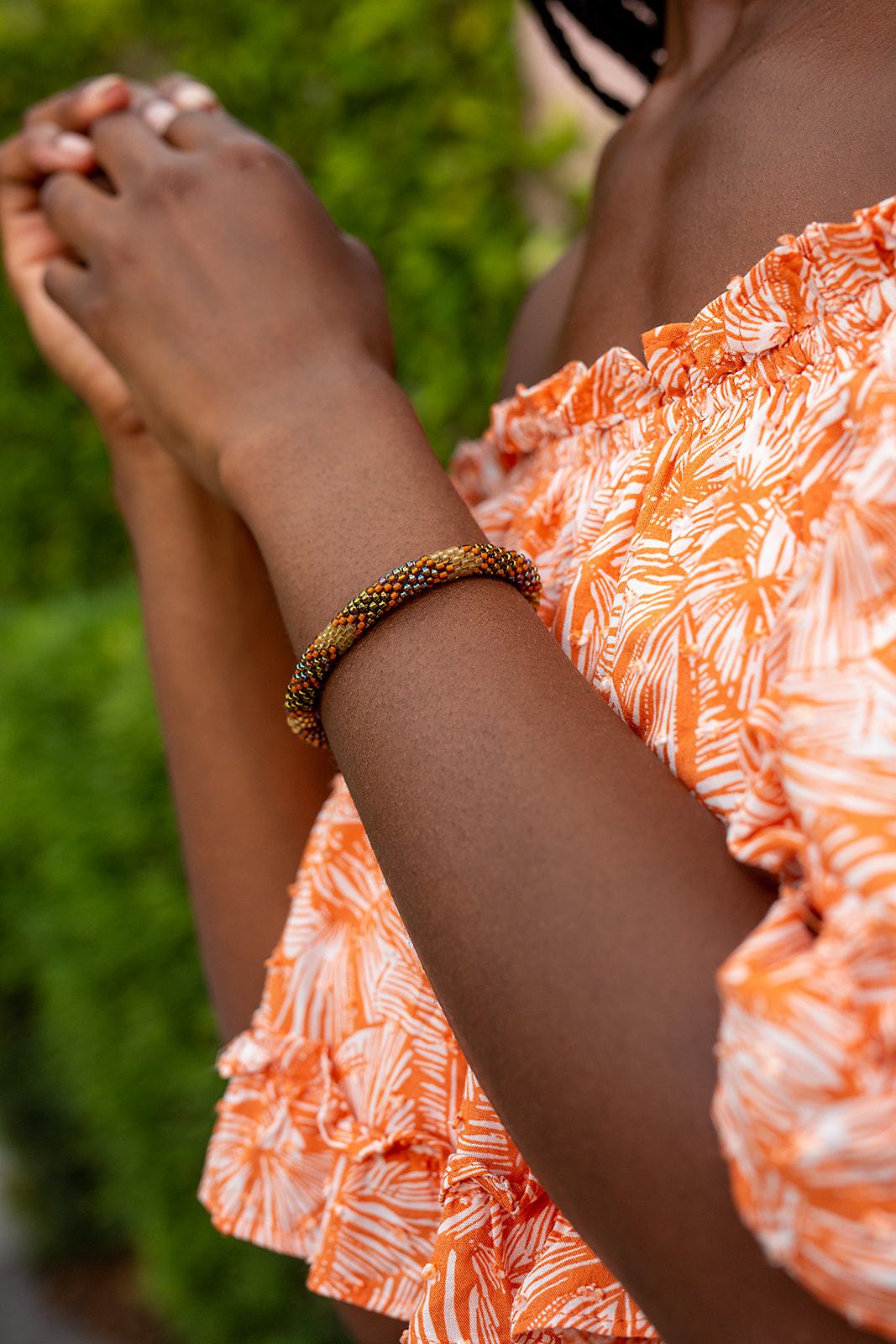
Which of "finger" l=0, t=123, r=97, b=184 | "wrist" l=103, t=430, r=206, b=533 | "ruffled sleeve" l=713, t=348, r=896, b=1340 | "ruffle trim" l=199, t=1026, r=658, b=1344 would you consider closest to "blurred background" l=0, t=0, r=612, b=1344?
"wrist" l=103, t=430, r=206, b=533

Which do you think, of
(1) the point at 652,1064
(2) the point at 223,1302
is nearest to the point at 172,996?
(2) the point at 223,1302

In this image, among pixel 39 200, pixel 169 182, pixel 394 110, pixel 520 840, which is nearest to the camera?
pixel 520 840

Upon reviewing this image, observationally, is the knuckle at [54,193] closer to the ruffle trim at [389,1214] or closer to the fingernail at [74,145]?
the fingernail at [74,145]

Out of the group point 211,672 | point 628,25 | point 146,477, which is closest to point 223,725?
point 211,672

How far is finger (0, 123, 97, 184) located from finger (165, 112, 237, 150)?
0.11 metres

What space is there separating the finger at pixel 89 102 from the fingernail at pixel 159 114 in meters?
0.03

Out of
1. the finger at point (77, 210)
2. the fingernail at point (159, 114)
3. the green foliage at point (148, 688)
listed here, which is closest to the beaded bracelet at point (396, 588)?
the finger at point (77, 210)

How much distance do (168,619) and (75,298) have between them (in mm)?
336

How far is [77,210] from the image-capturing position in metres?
1.03

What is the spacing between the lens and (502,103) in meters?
2.44

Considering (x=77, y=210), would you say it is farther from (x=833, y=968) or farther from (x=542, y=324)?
(x=833, y=968)

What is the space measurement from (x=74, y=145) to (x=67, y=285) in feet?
0.57

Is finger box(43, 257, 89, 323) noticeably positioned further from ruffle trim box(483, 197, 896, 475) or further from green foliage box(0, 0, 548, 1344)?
green foliage box(0, 0, 548, 1344)

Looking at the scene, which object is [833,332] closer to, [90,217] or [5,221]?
[90,217]
